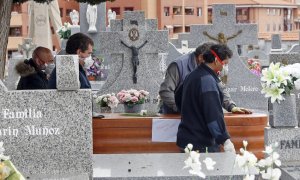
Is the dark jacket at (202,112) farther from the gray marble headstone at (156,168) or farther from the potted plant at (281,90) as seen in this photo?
the potted plant at (281,90)

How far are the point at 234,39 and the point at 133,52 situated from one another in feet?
8.50

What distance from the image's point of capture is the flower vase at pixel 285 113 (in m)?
9.25

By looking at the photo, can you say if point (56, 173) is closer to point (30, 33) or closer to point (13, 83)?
point (13, 83)

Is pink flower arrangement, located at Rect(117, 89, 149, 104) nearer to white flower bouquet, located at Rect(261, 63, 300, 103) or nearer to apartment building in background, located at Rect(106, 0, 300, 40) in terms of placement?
white flower bouquet, located at Rect(261, 63, 300, 103)

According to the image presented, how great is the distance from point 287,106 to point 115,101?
2813 millimetres

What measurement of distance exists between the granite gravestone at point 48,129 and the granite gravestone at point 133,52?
7982 millimetres

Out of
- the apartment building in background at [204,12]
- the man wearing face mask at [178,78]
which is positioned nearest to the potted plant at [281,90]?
the man wearing face mask at [178,78]

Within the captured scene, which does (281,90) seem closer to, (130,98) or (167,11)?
(130,98)

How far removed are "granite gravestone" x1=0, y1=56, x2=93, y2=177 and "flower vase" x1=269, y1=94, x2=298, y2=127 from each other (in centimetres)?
289

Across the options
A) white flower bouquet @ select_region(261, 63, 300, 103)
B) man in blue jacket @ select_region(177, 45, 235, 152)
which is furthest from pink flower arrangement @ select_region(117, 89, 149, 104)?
man in blue jacket @ select_region(177, 45, 235, 152)

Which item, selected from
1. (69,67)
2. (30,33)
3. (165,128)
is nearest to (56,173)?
(69,67)

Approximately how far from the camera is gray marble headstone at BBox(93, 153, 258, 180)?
6637 millimetres

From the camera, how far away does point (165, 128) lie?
31.7 ft

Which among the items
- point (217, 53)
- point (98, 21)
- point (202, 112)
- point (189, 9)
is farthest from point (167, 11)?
point (202, 112)
